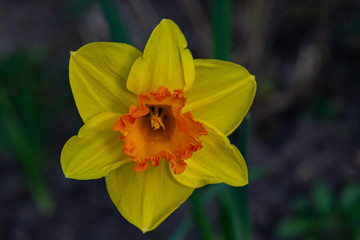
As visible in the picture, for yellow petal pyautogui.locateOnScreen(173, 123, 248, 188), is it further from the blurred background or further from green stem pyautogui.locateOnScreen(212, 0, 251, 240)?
the blurred background

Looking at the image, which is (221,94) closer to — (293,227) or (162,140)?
(162,140)

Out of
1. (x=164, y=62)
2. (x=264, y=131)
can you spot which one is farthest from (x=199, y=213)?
(x=264, y=131)

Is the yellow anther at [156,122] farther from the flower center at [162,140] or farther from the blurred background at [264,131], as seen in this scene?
the blurred background at [264,131]

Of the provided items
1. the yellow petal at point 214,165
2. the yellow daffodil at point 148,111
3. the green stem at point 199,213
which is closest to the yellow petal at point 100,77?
the yellow daffodil at point 148,111

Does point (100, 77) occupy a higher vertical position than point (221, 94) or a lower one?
higher

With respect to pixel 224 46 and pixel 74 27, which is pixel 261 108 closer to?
pixel 224 46

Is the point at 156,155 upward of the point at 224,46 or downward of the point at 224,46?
downward

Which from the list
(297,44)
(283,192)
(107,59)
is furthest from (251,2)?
(107,59)
